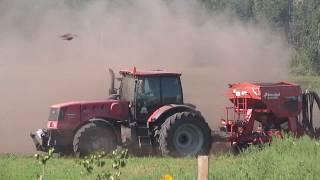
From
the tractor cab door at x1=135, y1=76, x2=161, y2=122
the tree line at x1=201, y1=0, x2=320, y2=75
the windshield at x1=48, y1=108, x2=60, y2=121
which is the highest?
the tree line at x1=201, y1=0, x2=320, y2=75

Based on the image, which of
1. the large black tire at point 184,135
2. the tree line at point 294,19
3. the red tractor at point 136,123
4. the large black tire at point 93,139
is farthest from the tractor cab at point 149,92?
the tree line at point 294,19

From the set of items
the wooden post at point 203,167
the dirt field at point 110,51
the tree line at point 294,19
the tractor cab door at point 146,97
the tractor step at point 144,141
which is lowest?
the tractor step at point 144,141

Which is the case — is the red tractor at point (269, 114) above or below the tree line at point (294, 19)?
below

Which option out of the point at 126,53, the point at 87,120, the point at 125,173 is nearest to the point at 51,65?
the point at 126,53

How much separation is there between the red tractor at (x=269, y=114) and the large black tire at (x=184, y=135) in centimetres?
95

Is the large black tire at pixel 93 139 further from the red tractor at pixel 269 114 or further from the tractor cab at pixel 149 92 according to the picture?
the red tractor at pixel 269 114

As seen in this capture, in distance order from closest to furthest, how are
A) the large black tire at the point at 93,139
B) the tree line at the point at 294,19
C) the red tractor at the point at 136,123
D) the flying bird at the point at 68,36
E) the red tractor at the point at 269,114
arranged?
the large black tire at the point at 93,139
the red tractor at the point at 136,123
the red tractor at the point at 269,114
the flying bird at the point at 68,36
the tree line at the point at 294,19

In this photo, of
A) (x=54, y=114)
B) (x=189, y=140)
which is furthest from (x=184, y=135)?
(x=54, y=114)

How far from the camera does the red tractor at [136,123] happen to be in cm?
1745

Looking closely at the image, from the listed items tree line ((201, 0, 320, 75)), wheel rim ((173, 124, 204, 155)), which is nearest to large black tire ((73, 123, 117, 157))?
wheel rim ((173, 124, 204, 155))

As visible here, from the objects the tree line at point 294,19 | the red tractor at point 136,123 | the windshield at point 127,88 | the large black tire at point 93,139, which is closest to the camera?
the large black tire at point 93,139

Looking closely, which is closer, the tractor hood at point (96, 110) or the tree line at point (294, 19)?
the tractor hood at point (96, 110)

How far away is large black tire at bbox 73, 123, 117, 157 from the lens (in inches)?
677

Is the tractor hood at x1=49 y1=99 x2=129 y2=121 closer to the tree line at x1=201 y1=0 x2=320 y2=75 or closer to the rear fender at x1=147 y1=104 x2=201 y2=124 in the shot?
the rear fender at x1=147 y1=104 x2=201 y2=124
